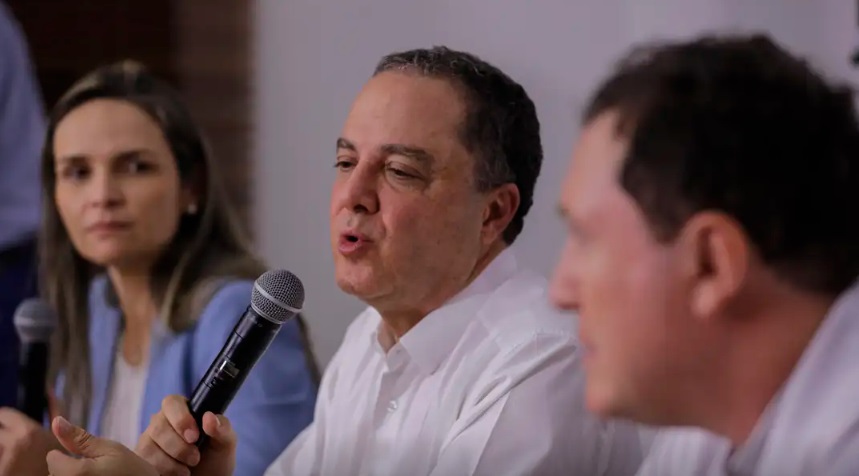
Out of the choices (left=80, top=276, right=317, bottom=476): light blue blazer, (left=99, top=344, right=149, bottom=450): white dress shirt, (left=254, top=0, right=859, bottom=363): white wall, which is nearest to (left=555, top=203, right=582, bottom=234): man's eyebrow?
(left=254, top=0, right=859, bottom=363): white wall

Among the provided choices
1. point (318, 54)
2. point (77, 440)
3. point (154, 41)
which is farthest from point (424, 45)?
point (154, 41)

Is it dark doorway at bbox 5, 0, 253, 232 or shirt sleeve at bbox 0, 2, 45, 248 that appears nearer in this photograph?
shirt sleeve at bbox 0, 2, 45, 248

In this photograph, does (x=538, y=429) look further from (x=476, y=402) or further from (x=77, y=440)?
(x=77, y=440)

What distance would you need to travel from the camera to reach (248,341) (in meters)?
0.92

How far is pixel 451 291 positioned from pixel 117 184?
0.61m

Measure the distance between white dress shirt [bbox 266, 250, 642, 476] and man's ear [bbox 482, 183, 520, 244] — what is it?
0.03 metres

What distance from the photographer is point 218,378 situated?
3.03 feet

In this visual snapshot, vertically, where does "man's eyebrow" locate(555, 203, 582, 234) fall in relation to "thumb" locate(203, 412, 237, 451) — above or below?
above

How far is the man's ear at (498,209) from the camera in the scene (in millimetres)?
1126

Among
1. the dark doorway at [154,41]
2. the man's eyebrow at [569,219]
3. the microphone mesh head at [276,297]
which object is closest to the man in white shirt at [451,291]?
the microphone mesh head at [276,297]

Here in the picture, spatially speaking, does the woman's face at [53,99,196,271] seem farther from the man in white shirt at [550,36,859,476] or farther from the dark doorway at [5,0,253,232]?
the man in white shirt at [550,36,859,476]

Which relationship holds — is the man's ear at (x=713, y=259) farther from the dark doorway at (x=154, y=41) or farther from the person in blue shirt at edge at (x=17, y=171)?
the dark doorway at (x=154, y=41)

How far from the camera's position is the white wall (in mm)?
1428

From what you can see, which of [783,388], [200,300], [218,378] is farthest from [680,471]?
[200,300]
